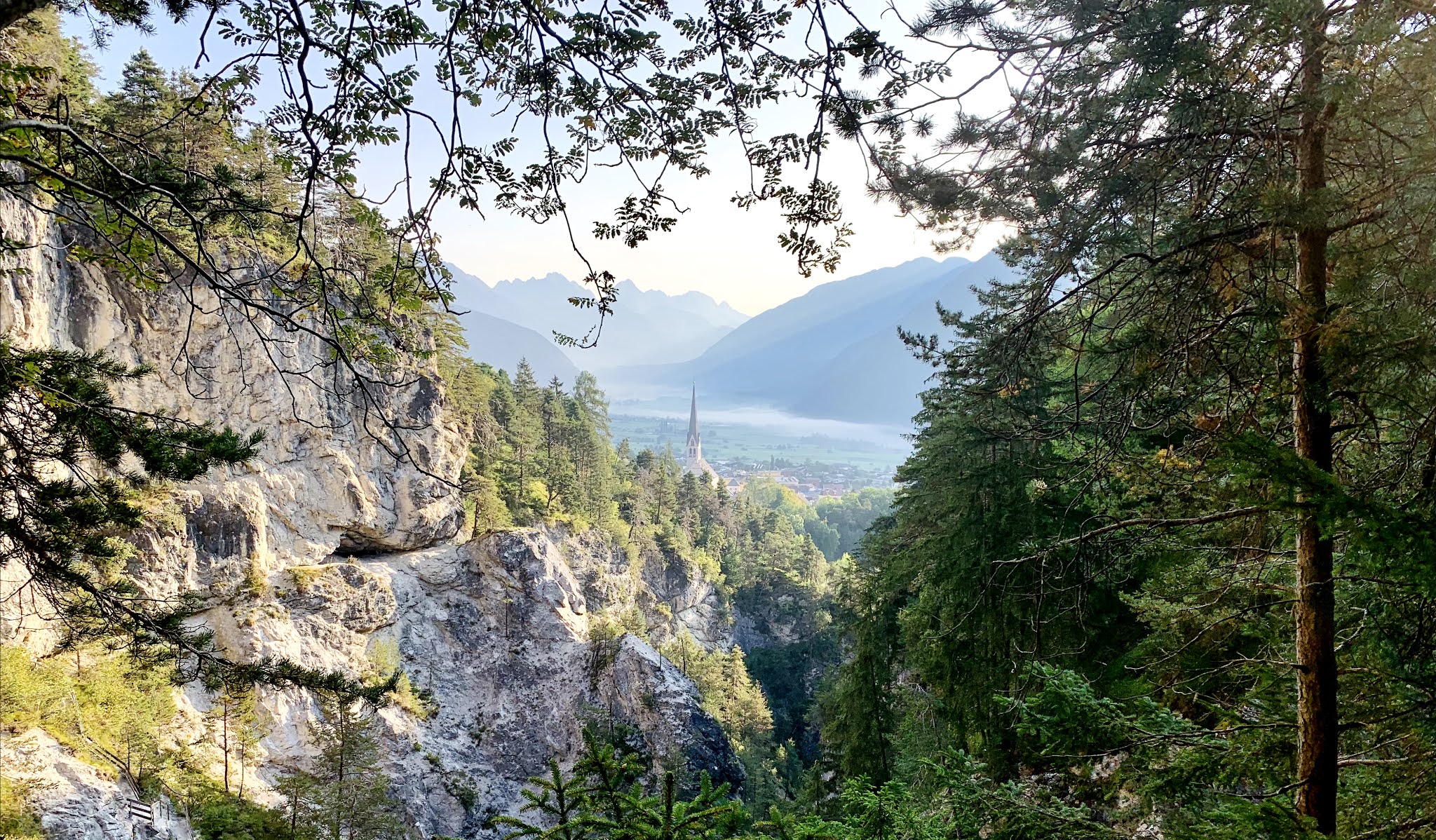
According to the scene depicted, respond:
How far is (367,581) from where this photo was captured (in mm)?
20344

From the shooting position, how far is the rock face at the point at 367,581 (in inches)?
586

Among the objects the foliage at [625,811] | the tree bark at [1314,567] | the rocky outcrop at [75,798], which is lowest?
the rocky outcrop at [75,798]

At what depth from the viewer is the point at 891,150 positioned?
3.02m

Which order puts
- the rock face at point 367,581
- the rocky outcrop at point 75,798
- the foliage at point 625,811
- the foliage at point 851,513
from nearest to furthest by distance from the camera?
the foliage at point 625,811 < the rocky outcrop at point 75,798 < the rock face at point 367,581 < the foliage at point 851,513

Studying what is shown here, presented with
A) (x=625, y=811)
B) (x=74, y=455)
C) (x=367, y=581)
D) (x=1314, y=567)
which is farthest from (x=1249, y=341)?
(x=367, y=581)

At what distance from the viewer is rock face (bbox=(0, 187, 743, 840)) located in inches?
586

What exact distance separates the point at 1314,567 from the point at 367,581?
23.5m

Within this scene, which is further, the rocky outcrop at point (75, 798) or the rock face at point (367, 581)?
the rock face at point (367, 581)

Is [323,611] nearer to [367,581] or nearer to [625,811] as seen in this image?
[367,581]

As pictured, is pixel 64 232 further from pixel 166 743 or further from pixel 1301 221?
pixel 1301 221

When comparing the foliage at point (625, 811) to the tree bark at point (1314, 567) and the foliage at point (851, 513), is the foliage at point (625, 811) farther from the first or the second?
the foliage at point (851, 513)

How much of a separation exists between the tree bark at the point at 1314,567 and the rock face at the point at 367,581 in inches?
438

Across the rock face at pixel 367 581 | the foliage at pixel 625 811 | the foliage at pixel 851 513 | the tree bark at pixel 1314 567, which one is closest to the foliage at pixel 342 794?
the rock face at pixel 367 581

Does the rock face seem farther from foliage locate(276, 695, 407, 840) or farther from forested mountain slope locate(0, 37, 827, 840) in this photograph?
foliage locate(276, 695, 407, 840)
